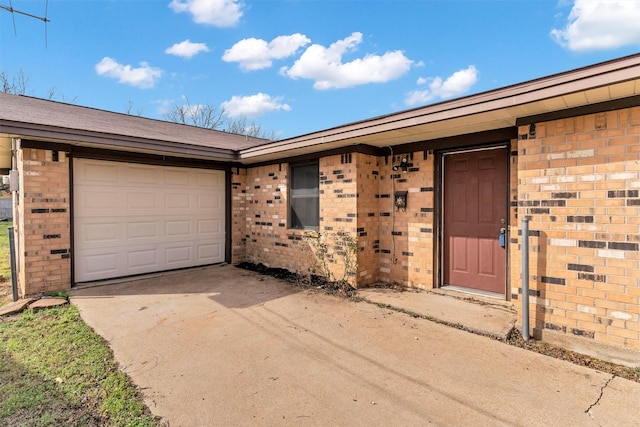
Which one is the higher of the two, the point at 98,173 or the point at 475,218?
the point at 98,173

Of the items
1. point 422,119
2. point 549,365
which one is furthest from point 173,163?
point 549,365

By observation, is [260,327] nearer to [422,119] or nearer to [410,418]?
[410,418]

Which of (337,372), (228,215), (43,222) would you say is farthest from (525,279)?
(43,222)

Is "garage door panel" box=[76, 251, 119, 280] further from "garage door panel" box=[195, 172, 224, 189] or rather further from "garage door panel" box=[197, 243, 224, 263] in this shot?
"garage door panel" box=[195, 172, 224, 189]

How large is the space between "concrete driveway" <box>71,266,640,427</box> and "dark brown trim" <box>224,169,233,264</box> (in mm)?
2967

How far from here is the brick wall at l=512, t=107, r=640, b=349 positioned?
9.12 feet

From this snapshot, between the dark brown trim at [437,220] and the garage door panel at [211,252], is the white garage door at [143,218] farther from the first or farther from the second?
the dark brown trim at [437,220]

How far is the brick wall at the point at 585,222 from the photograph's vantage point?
2.78 meters

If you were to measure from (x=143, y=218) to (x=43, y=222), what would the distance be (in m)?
1.50

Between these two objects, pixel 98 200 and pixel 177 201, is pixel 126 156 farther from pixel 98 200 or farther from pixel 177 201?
pixel 177 201

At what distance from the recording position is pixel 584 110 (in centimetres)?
298

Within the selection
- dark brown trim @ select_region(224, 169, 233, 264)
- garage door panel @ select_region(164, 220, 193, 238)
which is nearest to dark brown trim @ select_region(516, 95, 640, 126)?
dark brown trim @ select_region(224, 169, 233, 264)

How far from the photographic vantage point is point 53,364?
277cm

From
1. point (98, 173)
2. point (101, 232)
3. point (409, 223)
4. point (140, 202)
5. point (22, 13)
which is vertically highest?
point (22, 13)
